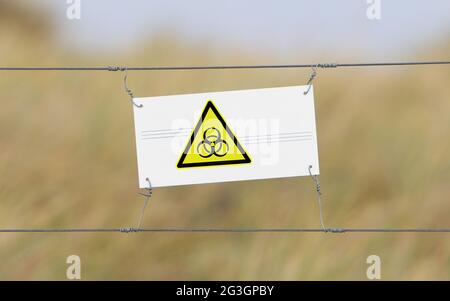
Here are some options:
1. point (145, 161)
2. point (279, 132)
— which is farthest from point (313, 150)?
point (145, 161)

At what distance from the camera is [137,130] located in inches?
69.0

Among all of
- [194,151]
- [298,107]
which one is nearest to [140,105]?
[194,151]

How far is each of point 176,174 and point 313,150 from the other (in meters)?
0.41

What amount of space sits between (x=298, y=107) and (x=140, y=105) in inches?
18.2

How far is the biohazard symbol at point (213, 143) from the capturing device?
1.75 meters

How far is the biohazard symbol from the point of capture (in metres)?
1.75

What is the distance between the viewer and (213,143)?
1748 millimetres

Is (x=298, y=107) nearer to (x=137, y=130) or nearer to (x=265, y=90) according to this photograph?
(x=265, y=90)

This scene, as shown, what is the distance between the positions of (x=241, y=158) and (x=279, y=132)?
0.44 ft

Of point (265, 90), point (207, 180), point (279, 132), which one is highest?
point (265, 90)

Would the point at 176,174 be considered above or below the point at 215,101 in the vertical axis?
below

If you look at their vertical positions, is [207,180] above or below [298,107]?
below

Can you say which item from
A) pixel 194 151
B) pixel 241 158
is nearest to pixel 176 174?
pixel 194 151

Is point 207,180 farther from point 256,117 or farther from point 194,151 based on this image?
point 256,117
